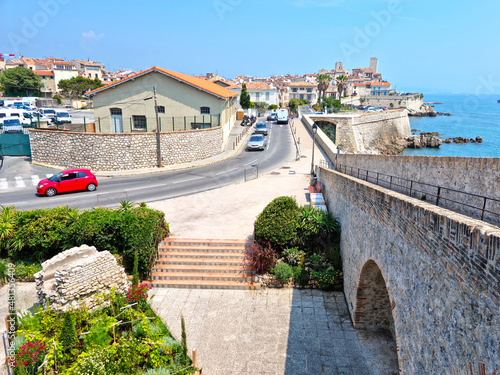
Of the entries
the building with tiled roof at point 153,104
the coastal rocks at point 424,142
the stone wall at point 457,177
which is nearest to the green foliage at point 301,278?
the stone wall at point 457,177

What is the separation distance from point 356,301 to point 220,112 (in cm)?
2956

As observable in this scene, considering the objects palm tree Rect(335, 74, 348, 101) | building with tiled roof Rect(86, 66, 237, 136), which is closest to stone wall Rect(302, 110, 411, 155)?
building with tiled roof Rect(86, 66, 237, 136)

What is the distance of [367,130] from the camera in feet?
209

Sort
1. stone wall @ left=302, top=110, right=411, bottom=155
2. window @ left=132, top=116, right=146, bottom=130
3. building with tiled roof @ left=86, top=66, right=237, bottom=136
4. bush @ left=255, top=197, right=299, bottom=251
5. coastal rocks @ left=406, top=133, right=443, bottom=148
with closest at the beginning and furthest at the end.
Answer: bush @ left=255, top=197, right=299, bottom=251, building with tiled roof @ left=86, top=66, right=237, bottom=136, window @ left=132, top=116, right=146, bottom=130, stone wall @ left=302, top=110, right=411, bottom=155, coastal rocks @ left=406, top=133, right=443, bottom=148

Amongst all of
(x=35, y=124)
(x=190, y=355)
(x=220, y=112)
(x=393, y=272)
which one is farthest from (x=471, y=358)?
(x=35, y=124)

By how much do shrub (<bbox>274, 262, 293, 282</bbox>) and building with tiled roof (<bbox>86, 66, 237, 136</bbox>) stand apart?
2486 centimetres

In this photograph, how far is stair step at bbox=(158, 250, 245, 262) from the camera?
49.3ft

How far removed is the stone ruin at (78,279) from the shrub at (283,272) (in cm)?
581

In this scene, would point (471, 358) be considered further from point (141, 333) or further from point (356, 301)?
point (141, 333)

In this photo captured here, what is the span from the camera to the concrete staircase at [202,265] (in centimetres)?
1402

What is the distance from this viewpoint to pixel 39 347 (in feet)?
30.5

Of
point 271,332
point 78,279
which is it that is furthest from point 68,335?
point 271,332

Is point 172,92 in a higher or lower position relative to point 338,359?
higher

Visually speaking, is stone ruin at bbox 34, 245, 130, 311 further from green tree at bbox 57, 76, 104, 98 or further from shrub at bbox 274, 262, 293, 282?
green tree at bbox 57, 76, 104, 98
